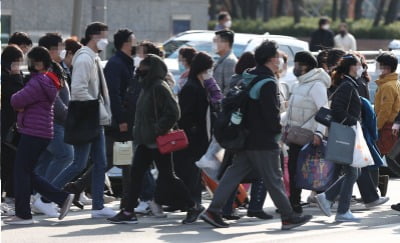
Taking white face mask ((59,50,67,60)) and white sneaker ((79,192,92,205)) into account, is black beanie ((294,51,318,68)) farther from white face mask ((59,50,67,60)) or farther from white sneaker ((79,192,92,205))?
white sneaker ((79,192,92,205))

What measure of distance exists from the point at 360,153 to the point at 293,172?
0.81 m

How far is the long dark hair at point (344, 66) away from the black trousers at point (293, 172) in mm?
791

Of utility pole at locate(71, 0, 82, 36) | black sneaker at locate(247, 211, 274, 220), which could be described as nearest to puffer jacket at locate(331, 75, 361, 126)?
black sneaker at locate(247, 211, 274, 220)

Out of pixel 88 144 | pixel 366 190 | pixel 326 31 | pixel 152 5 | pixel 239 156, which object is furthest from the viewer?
pixel 152 5

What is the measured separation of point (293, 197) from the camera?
40.4 ft

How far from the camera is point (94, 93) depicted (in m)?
Result: 11.7

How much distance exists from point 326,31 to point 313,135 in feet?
48.6

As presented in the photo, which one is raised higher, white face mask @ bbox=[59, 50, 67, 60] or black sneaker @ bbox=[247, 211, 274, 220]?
white face mask @ bbox=[59, 50, 67, 60]

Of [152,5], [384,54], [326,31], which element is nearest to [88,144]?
[384,54]

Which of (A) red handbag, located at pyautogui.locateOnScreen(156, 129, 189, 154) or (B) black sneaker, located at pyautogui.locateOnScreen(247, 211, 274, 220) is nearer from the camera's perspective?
(A) red handbag, located at pyautogui.locateOnScreen(156, 129, 189, 154)

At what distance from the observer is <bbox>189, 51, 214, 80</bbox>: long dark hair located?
11727 millimetres

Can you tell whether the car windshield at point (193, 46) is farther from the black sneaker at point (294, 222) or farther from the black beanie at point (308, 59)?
the black sneaker at point (294, 222)

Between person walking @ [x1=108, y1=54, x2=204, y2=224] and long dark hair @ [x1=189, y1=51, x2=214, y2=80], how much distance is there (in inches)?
21.0

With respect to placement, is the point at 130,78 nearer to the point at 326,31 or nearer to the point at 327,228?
the point at 327,228
